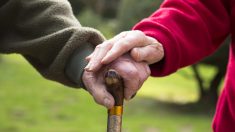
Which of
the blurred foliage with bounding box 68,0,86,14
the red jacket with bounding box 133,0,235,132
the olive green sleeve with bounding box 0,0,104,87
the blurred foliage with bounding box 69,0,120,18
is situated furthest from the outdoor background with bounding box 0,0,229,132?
the blurred foliage with bounding box 69,0,120,18

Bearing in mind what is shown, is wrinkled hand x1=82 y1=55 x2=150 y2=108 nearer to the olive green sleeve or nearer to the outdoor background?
the olive green sleeve

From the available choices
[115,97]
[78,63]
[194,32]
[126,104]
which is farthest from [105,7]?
[115,97]

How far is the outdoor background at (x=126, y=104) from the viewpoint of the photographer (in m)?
9.87

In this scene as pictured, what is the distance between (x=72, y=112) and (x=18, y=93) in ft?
5.52

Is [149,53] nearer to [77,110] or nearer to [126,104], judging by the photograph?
[77,110]

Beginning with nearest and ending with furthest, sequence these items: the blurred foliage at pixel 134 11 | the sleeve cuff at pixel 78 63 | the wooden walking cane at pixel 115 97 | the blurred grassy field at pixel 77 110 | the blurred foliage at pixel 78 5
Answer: the wooden walking cane at pixel 115 97, the sleeve cuff at pixel 78 63, the blurred grassy field at pixel 77 110, the blurred foliage at pixel 134 11, the blurred foliage at pixel 78 5

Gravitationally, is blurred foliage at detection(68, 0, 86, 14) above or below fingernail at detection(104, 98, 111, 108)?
below

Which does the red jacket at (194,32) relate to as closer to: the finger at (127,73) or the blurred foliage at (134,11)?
the finger at (127,73)

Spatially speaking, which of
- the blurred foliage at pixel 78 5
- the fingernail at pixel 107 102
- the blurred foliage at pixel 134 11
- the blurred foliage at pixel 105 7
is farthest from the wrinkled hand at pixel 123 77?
the blurred foliage at pixel 105 7

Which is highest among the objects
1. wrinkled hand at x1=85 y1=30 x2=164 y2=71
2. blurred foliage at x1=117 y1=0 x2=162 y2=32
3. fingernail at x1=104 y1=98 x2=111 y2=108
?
wrinkled hand at x1=85 y1=30 x2=164 y2=71

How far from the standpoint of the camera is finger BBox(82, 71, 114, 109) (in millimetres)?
1824

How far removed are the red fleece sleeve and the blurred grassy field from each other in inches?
283

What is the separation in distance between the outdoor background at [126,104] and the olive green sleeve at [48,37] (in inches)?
273

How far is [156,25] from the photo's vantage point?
210cm
